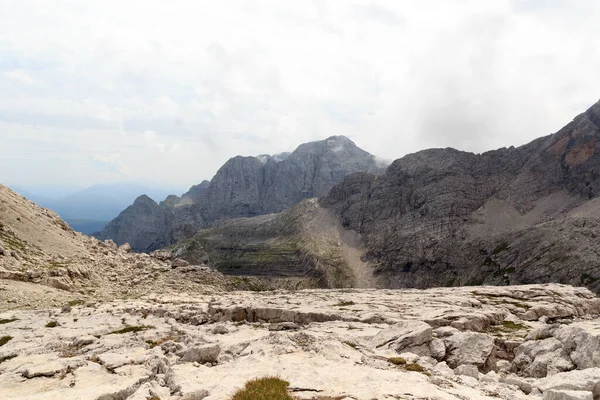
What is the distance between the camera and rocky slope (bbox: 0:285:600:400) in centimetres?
1823

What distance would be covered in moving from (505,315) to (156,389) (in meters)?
48.4

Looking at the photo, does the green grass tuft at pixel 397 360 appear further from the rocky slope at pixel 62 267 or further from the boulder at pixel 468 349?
the rocky slope at pixel 62 267

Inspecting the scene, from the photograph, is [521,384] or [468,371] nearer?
[521,384]

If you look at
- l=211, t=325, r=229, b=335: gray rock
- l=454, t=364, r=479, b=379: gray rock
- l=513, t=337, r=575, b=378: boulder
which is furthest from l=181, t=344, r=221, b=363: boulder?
l=513, t=337, r=575, b=378: boulder

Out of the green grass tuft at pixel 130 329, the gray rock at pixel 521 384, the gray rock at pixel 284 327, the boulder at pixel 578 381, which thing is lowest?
the gray rock at pixel 284 327

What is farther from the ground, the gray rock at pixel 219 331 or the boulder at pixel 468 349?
the boulder at pixel 468 349

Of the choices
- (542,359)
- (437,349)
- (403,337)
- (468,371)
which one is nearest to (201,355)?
(403,337)

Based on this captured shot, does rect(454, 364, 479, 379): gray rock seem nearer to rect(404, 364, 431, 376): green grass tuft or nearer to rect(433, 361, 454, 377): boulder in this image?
rect(433, 361, 454, 377): boulder

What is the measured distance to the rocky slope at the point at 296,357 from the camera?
18.2 m

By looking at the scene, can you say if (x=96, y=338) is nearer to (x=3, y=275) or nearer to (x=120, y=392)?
(x=120, y=392)

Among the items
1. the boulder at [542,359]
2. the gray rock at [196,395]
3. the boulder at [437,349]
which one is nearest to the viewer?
the gray rock at [196,395]

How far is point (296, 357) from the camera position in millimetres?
22422

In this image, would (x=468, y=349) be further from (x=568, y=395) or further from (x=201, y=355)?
(x=201, y=355)

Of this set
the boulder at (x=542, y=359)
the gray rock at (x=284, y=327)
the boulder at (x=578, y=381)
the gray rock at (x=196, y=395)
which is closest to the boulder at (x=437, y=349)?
the boulder at (x=542, y=359)
